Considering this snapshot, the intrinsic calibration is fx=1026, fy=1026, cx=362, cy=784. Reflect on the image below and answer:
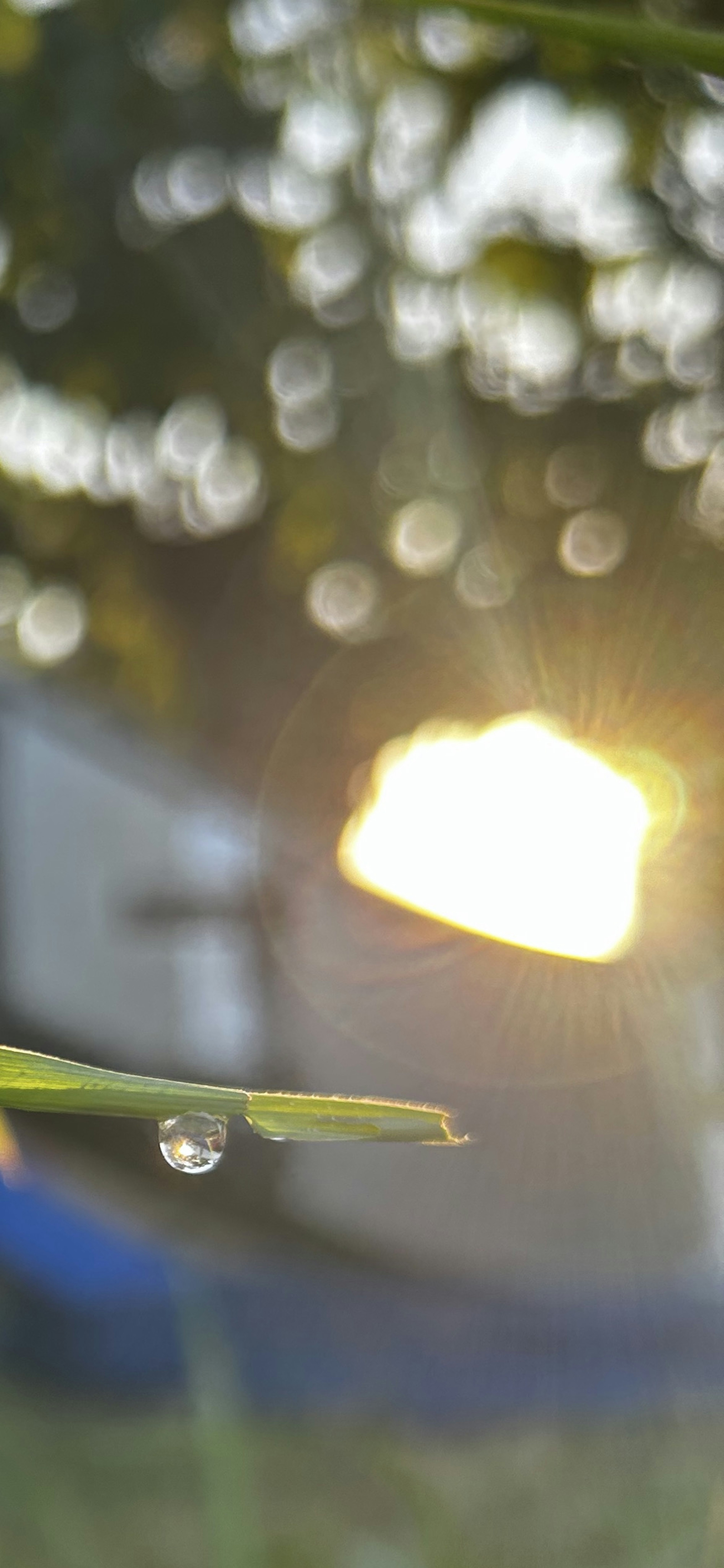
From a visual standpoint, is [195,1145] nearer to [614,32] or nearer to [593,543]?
[614,32]

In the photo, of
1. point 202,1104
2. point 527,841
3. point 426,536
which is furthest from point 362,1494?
point 426,536

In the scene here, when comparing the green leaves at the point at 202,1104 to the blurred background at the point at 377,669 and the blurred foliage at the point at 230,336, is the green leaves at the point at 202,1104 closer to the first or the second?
the blurred background at the point at 377,669

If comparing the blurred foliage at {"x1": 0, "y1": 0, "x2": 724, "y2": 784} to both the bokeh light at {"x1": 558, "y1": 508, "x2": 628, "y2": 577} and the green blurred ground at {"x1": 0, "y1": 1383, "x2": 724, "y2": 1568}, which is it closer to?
the bokeh light at {"x1": 558, "y1": 508, "x2": 628, "y2": 577}

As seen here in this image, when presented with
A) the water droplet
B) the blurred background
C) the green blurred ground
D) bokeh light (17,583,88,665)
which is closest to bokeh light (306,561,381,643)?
the blurred background

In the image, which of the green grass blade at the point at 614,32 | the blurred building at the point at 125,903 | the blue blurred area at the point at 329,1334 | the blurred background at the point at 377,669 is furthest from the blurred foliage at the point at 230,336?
the blue blurred area at the point at 329,1334

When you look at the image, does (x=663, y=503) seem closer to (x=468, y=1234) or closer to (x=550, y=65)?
(x=550, y=65)

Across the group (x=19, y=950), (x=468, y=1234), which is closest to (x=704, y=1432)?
(x=468, y=1234)
